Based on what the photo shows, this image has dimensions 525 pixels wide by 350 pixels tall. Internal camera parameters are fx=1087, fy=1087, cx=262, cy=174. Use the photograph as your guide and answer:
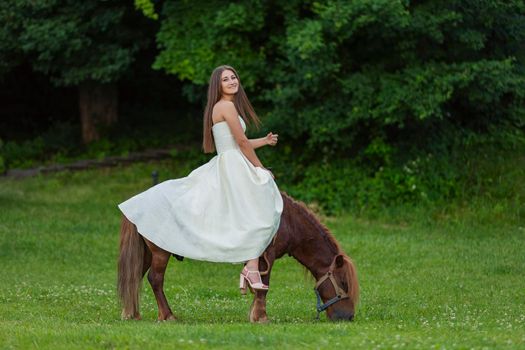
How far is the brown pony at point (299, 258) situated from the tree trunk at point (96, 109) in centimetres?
1624

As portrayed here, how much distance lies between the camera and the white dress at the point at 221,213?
987cm

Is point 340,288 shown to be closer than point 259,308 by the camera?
No

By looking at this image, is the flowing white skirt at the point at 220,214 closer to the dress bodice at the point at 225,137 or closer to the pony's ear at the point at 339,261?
the dress bodice at the point at 225,137

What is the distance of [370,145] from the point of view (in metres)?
20.2

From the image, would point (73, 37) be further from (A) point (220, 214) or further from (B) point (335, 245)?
(B) point (335, 245)

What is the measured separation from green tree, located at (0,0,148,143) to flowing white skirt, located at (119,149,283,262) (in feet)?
43.6

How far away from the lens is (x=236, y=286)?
47.3 feet

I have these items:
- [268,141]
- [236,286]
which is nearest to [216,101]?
[268,141]

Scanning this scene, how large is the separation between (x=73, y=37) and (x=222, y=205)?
547 inches

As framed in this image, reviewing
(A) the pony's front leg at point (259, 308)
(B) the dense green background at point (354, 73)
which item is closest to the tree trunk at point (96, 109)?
(B) the dense green background at point (354, 73)

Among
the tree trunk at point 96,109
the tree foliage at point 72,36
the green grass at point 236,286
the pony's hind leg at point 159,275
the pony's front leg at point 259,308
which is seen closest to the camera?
the green grass at point 236,286

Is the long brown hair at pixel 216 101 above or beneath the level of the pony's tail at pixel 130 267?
above

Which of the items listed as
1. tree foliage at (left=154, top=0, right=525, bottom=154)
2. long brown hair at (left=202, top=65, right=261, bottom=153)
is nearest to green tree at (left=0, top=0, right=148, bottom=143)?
tree foliage at (left=154, top=0, right=525, bottom=154)

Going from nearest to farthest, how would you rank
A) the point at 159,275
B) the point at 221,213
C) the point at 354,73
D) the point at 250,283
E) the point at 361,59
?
the point at 250,283 → the point at 221,213 → the point at 159,275 → the point at 354,73 → the point at 361,59
